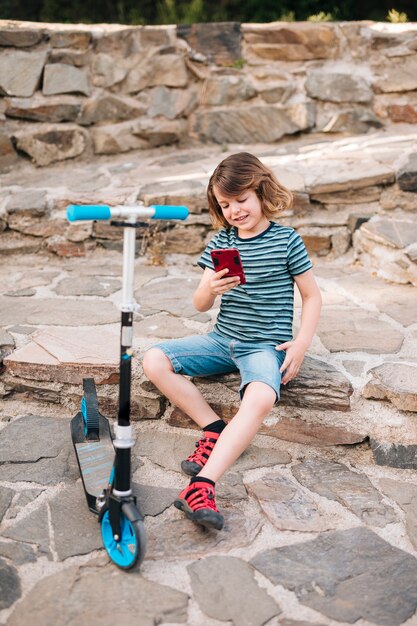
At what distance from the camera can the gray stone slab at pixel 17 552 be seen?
1.82 meters

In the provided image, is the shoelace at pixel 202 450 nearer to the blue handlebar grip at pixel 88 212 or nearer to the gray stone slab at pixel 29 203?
the blue handlebar grip at pixel 88 212

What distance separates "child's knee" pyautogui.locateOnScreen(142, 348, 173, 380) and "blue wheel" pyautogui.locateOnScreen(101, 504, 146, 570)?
58 centimetres

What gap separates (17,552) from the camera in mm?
1855

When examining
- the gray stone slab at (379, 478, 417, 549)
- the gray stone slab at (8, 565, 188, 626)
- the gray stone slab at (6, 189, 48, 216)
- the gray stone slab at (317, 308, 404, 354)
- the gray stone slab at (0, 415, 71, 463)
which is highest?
the gray stone slab at (6, 189, 48, 216)

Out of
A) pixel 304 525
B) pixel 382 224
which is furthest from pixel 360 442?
pixel 382 224

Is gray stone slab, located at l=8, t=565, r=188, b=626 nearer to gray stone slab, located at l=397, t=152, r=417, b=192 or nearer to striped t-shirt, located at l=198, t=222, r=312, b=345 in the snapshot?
striped t-shirt, located at l=198, t=222, r=312, b=345

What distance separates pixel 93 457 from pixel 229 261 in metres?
0.84

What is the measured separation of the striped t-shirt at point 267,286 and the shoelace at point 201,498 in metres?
0.62

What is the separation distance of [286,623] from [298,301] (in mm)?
1996

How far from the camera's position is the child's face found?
2.29m

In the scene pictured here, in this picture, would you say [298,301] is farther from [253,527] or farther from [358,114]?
[358,114]

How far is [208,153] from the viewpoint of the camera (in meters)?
4.95

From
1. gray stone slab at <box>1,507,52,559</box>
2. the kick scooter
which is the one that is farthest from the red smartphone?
gray stone slab at <box>1,507,52,559</box>

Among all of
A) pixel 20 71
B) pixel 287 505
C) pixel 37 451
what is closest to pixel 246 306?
pixel 287 505
